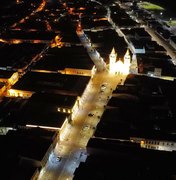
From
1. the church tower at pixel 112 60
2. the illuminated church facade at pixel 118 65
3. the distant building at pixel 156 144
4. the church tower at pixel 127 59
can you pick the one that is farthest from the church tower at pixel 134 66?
the distant building at pixel 156 144

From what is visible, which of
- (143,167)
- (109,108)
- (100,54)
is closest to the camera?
(143,167)

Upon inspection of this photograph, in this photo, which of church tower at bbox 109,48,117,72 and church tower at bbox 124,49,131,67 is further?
church tower at bbox 109,48,117,72

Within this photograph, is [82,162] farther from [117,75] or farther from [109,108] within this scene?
[117,75]

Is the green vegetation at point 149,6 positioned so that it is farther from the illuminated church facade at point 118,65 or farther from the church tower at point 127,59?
the illuminated church facade at point 118,65

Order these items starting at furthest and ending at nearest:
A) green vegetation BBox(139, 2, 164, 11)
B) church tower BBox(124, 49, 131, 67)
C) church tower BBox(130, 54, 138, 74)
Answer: green vegetation BBox(139, 2, 164, 11), church tower BBox(130, 54, 138, 74), church tower BBox(124, 49, 131, 67)

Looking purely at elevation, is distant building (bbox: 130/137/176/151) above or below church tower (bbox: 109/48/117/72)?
below

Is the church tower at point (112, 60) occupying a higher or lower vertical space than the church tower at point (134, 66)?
higher

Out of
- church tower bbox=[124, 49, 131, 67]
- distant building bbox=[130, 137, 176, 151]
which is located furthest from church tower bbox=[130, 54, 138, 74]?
distant building bbox=[130, 137, 176, 151]

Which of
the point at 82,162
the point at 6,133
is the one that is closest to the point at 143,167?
the point at 82,162

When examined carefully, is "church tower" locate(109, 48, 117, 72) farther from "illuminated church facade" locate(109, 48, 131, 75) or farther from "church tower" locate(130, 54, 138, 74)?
"church tower" locate(130, 54, 138, 74)

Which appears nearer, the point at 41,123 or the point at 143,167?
the point at 143,167

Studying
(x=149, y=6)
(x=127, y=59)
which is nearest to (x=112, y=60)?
(x=127, y=59)
